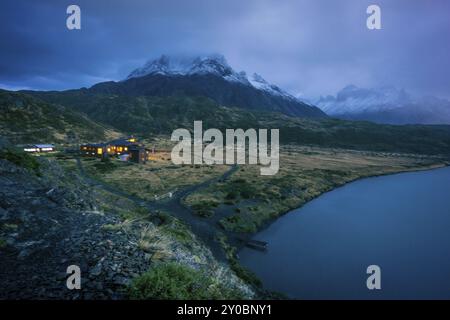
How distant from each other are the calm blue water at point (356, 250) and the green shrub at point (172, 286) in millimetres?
20786

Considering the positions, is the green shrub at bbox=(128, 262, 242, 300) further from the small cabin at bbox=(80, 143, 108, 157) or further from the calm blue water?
the small cabin at bbox=(80, 143, 108, 157)

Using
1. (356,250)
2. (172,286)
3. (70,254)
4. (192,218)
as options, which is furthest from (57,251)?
(356,250)

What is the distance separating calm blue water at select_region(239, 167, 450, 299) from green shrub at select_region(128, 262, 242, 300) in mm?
20786

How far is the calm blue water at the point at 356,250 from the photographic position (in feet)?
91.2

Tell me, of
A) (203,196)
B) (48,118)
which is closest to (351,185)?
(203,196)

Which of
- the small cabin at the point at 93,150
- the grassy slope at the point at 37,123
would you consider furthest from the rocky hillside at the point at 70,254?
the grassy slope at the point at 37,123

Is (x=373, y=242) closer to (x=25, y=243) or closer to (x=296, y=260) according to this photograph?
(x=296, y=260)

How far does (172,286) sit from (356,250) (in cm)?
3585

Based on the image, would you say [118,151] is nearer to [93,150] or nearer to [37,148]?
[93,150]

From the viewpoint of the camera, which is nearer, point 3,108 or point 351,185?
point 351,185

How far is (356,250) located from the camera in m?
36.2

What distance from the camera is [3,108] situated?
13225cm

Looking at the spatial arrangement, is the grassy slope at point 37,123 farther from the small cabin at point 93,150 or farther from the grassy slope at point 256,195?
the grassy slope at point 256,195
